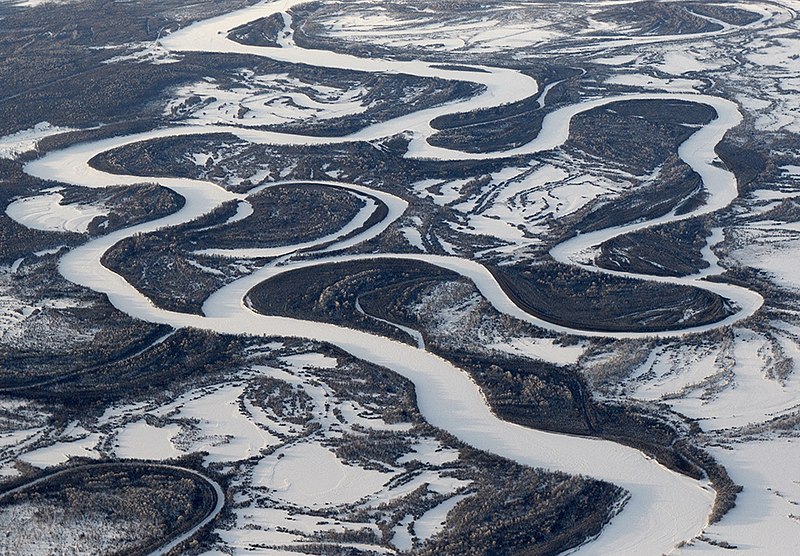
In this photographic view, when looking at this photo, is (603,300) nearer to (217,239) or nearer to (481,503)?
(481,503)

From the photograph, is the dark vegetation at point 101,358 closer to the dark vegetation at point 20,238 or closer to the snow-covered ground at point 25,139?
the dark vegetation at point 20,238

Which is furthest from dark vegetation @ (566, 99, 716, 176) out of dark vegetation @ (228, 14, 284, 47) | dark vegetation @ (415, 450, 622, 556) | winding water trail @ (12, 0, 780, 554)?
dark vegetation @ (415, 450, 622, 556)

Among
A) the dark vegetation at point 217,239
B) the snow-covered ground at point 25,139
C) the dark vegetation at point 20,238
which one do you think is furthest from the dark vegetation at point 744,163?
the snow-covered ground at point 25,139

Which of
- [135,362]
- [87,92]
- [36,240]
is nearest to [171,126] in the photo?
[87,92]

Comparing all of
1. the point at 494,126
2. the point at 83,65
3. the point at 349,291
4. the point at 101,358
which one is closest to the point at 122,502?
the point at 101,358

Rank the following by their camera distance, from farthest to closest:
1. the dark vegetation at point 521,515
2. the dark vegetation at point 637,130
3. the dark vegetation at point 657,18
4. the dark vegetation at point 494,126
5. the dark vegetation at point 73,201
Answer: the dark vegetation at point 657,18, the dark vegetation at point 494,126, the dark vegetation at point 637,130, the dark vegetation at point 73,201, the dark vegetation at point 521,515

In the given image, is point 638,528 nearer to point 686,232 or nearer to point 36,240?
point 686,232

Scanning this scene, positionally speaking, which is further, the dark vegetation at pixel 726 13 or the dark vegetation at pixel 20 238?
the dark vegetation at pixel 726 13
